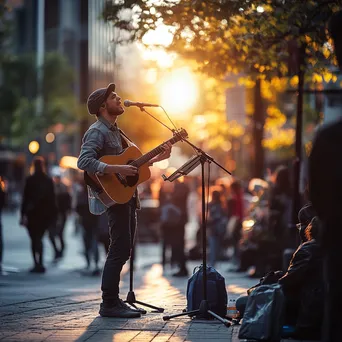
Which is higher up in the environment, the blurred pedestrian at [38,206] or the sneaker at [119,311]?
the blurred pedestrian at [38,206]

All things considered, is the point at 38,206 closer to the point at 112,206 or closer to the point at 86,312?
the point at 86,312

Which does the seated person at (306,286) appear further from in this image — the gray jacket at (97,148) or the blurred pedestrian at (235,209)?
the blurred pedestrian at (235,209)

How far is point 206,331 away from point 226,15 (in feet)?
19.5

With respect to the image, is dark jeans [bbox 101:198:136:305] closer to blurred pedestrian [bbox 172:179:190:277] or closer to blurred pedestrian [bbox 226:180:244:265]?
blurred pedestrian [bbox 172:179:190:277]

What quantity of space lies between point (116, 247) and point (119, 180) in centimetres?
62

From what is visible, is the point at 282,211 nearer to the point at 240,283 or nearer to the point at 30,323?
the point at 240,283

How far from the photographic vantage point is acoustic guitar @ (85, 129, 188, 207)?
378 inches

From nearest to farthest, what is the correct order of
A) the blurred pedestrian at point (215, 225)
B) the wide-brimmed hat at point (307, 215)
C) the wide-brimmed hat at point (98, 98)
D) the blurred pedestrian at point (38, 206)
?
the wide-brimmed hat at point (307, 215) < the wide-brimmed hat at point (98, 98) < the blurred pedestrian at point (38, 206) < the blurred pedestrian at point (215, 225)

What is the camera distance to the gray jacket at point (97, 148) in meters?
9.52

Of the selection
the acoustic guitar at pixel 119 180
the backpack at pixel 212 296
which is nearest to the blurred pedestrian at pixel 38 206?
the backpack at pixel 212 296

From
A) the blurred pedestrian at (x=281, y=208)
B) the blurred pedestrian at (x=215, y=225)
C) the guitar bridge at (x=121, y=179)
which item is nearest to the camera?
the guitar bridge at (x=121, y=179)

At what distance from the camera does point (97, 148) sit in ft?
32.0

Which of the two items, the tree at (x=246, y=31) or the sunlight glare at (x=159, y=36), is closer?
the tree at (x=246, y=31)

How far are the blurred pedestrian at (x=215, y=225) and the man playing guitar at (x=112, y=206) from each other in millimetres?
11431
